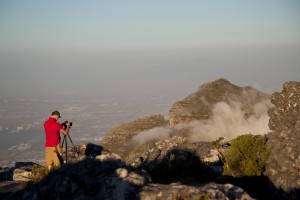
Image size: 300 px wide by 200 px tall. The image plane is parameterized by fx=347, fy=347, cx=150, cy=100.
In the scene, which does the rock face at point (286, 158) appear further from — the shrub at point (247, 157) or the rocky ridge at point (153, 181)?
the shrub at point (247, 157)

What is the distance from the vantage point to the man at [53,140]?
15.1 metres

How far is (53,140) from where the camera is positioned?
15406 mm

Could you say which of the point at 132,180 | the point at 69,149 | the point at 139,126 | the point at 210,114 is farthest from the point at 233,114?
the point at 132,180

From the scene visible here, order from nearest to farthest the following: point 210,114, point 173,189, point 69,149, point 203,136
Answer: point 173,189, point 69,149, point 203,136, point 210,114

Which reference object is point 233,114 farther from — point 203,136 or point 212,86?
point 203,136

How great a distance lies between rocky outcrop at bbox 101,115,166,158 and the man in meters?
76.0

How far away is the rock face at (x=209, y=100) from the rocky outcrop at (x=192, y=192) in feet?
277

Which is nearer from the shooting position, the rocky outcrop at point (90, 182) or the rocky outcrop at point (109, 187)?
the rocky outcrop at point (109, 187)

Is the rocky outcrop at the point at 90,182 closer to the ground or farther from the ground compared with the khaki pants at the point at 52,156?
farther from the ground

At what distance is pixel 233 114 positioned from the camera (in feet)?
373

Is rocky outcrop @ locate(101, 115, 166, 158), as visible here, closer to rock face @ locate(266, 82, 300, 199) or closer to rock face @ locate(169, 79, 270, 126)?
rock face @ locate(169, 79, 270, 126)

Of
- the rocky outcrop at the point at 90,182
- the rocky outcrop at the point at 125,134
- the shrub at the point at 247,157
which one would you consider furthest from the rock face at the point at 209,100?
the rocky outcrop at the point at 90,182

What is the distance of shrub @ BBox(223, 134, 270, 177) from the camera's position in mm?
14942

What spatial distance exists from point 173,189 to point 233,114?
107370 mm
